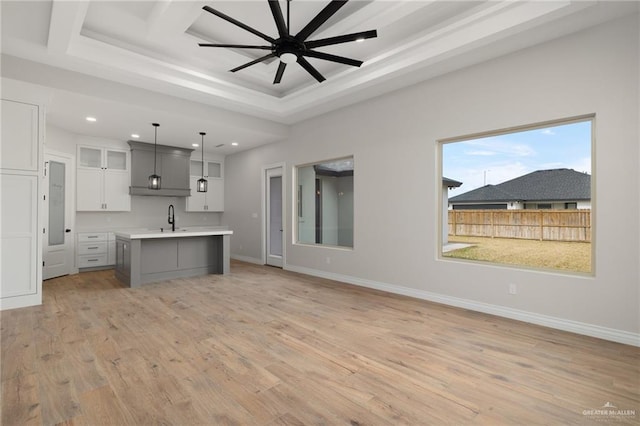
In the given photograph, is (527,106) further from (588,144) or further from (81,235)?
(81,235)

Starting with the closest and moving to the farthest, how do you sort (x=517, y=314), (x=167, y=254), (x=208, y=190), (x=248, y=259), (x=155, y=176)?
1. (x=517, y=314)
2. (x=155, y=176)
3. (x=167, y=254)
4. (x=248, y=259)
5. (x=208, y=190)

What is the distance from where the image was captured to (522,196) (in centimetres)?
387

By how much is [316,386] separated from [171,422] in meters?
0.92

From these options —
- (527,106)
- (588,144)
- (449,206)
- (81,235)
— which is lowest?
(81,235)

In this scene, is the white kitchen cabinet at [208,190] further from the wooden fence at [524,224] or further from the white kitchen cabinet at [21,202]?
the wooden fence at [524,224]

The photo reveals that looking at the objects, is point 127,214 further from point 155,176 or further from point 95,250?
point 155,176

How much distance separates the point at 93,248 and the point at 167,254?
7.14ft

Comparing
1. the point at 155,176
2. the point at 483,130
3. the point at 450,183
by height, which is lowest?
the point at 450,183

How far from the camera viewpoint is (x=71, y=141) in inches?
244

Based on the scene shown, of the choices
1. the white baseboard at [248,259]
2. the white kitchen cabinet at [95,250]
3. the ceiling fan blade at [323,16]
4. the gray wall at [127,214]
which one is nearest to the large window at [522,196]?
the ceiling fan blade at [323,16]

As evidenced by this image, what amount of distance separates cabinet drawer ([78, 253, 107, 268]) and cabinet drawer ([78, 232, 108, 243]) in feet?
1.07

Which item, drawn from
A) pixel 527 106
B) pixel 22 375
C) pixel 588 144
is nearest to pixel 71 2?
pixel 22 375

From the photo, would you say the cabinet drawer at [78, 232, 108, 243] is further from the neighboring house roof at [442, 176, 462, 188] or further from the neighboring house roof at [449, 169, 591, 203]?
the neighboring house roof at [449, 169, 591, 203]

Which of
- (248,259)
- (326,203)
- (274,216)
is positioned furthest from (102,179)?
(326,203)
